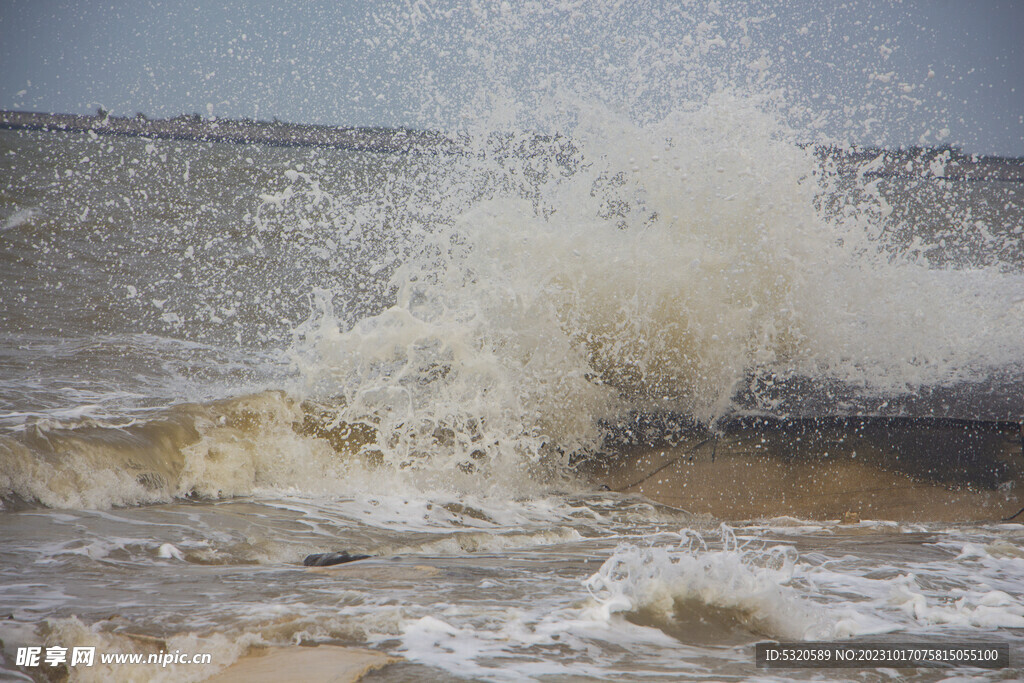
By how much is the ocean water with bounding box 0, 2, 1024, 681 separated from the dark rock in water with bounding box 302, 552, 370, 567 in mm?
109

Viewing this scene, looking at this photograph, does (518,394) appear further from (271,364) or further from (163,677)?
(163,677)

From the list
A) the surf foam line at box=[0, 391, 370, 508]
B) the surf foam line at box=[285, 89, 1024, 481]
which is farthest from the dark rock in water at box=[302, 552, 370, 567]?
the surf foam line at box=[285, 89, 1024, 481]

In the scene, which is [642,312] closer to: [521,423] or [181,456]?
[521,423]

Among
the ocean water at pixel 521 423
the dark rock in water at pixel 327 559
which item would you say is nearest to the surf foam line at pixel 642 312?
the ocean water at pixel 521 423

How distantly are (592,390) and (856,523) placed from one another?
1762 millimetres

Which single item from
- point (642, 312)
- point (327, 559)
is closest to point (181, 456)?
point (327, 559)

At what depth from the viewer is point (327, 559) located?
8.48 ft

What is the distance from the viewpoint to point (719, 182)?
572 centimetres

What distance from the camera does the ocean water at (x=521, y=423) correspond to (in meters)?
1.98

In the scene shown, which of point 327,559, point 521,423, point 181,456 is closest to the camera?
point 327,559

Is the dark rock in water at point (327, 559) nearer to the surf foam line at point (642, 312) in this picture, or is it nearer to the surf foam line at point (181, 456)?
the surf foam line at point (181, 456)

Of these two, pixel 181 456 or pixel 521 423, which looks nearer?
pixel 181 456

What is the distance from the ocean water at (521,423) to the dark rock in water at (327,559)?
0.11m

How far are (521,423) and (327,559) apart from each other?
208cm
